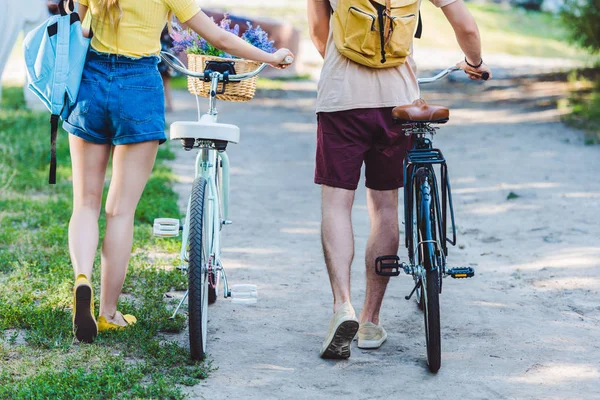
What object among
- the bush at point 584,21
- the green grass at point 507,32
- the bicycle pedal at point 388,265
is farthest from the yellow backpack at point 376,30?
the green grass at point 507,32

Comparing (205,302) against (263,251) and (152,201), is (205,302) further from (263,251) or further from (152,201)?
(152,201)

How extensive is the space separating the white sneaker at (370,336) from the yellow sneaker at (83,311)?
50.3 inches

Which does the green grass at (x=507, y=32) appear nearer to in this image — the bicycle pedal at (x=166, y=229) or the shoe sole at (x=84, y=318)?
the bicycle pedal at (x=166, y=229)

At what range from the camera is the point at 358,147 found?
4.17m

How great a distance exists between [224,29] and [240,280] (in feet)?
5.98

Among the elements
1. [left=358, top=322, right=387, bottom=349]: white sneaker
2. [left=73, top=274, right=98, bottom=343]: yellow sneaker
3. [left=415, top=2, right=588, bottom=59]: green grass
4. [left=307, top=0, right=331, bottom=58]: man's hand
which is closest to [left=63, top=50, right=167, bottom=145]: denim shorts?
[left=73, top=274, right=98, bottom=343]: yellow sneaker

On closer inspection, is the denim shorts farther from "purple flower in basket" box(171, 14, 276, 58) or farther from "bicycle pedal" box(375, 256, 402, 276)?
"bicycle pedal" box(375, 256, 402, 276)

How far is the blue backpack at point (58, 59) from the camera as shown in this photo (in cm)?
391

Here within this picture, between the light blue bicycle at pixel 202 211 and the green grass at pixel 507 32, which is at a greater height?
the green grass at pixel 507 32

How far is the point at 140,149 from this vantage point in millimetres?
4090

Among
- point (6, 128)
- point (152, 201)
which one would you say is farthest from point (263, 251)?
point (6, 128)

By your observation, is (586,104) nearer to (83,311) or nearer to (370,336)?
(370,336)

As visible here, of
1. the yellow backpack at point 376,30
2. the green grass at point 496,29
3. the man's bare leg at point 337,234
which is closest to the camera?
the yellow backpack at point 376,30

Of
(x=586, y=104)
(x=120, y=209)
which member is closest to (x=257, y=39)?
(x=120, y=209)
